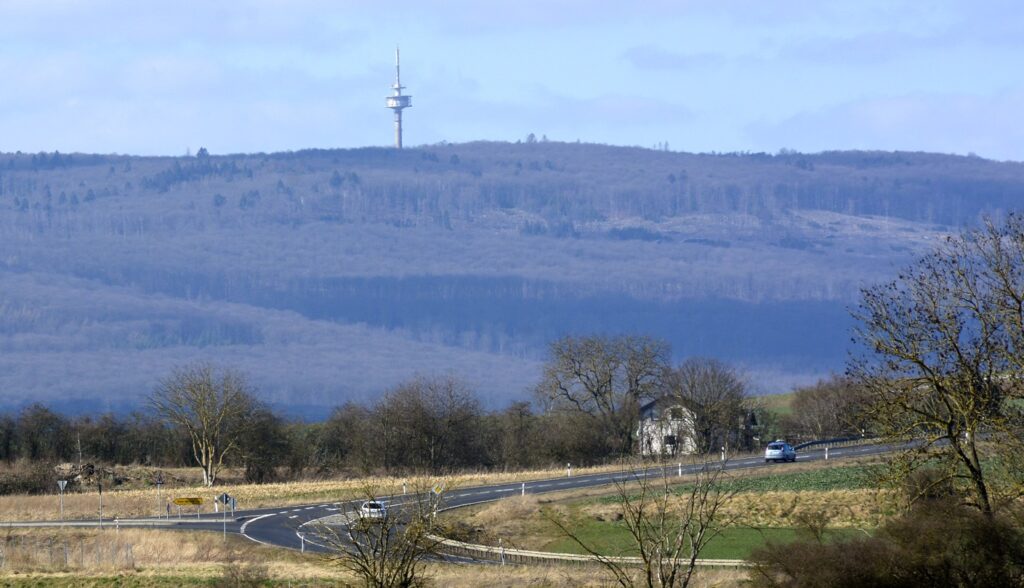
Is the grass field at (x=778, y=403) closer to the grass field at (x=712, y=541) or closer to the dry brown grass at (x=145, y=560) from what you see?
the grass field at (x=712, y=541)

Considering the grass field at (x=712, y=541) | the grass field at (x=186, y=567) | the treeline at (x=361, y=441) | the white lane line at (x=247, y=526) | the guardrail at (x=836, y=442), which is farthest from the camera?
the treeline at (x=361, y=441)

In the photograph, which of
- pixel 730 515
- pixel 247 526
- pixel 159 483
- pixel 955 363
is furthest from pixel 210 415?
pixel 955 363

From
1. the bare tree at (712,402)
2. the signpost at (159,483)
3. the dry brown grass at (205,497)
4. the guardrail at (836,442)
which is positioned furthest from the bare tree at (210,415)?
the guardrail at (836,442)

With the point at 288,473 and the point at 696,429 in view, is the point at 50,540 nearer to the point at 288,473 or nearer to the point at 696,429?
the point at 288,473

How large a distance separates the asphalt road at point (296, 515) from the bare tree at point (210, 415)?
68.5 ft

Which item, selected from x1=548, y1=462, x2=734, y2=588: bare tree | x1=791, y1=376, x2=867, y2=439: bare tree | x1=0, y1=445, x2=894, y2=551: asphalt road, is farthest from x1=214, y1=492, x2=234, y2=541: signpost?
x1=791, y1=376, x2=867, y2=439: bare tree

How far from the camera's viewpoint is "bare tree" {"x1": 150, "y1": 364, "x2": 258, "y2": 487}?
8538 cm

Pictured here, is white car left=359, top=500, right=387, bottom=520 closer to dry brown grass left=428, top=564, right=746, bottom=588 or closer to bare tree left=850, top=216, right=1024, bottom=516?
dry brown grass left=428, top=564, right=746, bottom=588

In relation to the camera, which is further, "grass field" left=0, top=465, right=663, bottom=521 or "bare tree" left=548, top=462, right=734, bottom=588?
"grass field" left=0, top=465, right=663, bottom=521

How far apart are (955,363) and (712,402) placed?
60.0 meters

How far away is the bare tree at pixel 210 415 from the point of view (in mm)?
85375

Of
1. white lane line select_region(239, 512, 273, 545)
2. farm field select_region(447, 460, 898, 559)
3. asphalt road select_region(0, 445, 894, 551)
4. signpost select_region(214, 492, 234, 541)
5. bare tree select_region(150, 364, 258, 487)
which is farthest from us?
bare tree select_region(150, 364, 258, 487)

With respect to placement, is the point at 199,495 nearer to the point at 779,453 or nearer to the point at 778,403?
the point at 779,453

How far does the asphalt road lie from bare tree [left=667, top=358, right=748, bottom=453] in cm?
1698
